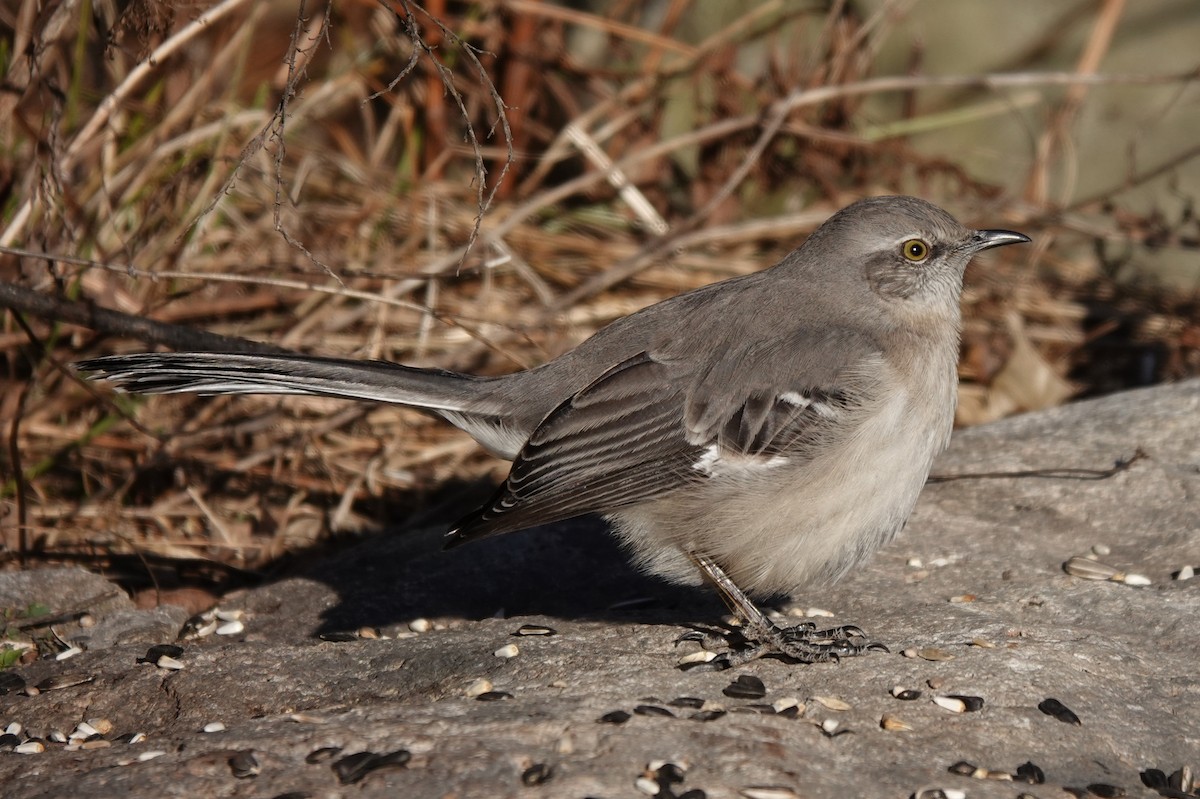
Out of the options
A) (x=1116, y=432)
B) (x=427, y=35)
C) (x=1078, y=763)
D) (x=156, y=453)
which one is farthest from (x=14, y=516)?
(x=1116, y=432)

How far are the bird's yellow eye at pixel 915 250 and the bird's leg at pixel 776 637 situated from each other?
133cm

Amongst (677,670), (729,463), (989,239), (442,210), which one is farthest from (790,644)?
(442,210)

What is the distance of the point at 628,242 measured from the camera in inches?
300

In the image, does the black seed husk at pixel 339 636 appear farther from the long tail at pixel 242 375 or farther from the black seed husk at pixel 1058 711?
the black seed husk at pixel 1058 711

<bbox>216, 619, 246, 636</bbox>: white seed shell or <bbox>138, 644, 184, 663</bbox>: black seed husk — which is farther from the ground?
<bbox>138, 644, 184, 663</bbox>: black seed husk

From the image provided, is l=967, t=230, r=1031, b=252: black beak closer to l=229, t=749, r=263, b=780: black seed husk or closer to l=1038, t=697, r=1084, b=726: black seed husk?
l=1038, t=697, r=1084, b=726: black seed husk

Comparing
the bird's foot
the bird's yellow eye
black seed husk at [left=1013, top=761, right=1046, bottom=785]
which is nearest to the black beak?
the bird's yellow eye

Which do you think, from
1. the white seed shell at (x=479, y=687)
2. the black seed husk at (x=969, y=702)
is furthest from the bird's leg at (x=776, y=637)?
the white seed shell at (x=479, y=687)

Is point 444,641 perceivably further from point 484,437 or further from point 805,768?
point 805,768

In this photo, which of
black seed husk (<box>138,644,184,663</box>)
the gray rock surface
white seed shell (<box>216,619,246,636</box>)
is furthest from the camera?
white seed shell (<box>216,619,246,636</box>)

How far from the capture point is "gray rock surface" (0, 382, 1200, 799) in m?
3.20

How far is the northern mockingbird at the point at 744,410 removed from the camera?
416 cm

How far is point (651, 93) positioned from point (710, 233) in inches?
53.3

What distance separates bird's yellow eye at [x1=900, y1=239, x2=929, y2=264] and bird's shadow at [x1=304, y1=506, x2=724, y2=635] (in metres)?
1.42
